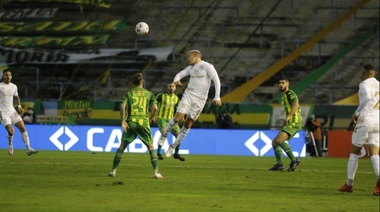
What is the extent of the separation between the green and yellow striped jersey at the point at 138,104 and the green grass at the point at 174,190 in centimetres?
121

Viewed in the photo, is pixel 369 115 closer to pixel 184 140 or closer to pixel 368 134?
pixel 368 134

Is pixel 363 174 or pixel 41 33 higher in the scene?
pixel 41 33

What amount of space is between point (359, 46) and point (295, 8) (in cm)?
407

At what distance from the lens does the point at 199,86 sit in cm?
2381

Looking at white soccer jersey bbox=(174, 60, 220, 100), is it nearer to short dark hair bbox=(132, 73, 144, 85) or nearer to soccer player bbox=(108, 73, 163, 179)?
soccer player bbox=(108, 73, 163, 179)

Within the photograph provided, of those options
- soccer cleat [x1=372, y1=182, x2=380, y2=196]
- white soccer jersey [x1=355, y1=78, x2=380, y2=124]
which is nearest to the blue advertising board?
soccer cleat [x1=372, y1=182, x2=380, y2=196]

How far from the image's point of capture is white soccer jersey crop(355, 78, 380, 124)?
17.0m

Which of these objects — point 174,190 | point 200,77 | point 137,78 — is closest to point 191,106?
point 200,77

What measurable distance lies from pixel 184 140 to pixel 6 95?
444 inches

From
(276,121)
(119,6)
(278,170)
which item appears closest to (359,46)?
(276,121)

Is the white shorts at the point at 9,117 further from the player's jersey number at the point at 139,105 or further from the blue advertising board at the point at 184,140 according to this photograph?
the player's jersey number at the point at 139,105

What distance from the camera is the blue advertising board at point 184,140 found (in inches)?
1534

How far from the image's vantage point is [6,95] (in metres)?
29.2

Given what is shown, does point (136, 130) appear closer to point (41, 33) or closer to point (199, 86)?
point (199, 86)
